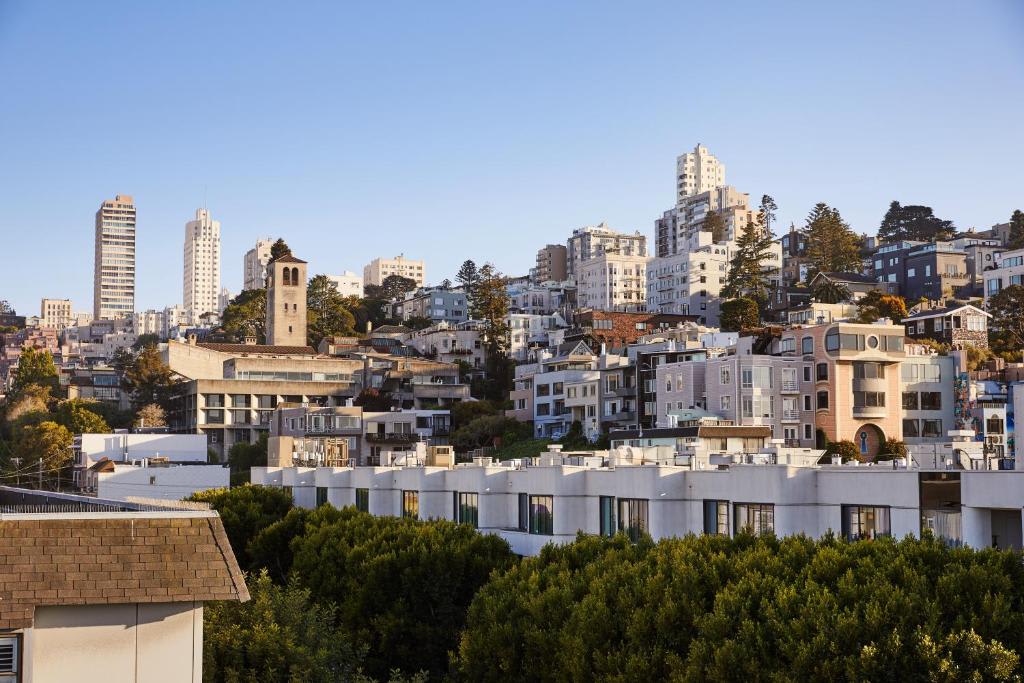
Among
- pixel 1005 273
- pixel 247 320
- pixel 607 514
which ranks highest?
pixel 1005 273

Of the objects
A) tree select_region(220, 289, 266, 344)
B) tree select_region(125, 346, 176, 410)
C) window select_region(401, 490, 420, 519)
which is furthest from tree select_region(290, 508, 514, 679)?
tree select_region(220, 289, 266, 344)

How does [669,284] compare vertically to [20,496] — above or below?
above

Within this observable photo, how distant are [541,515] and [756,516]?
33.0ft

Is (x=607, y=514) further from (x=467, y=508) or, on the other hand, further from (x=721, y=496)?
(x=467, y=508)

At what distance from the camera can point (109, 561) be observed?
16.9 m

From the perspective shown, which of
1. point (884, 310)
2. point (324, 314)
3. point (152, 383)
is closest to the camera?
point (884, 310)

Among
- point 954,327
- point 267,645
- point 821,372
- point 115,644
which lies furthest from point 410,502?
point 954,327

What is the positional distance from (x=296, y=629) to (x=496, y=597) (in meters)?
4.28

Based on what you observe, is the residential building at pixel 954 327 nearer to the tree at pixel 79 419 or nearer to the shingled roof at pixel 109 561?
the tree at pixel 79 419

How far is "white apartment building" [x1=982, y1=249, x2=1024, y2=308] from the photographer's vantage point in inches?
4744

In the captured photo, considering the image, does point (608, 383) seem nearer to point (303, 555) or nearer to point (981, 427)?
point (981, 427)

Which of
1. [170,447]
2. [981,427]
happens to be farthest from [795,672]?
[170,447]

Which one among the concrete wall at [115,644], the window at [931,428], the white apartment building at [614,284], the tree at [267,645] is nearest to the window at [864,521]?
the tree at [267,645]

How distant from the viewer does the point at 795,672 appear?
805 inches
